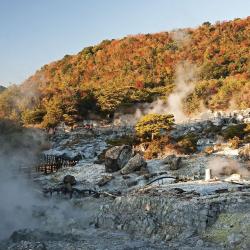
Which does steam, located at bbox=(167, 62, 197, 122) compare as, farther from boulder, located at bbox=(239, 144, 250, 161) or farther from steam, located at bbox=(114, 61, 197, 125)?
boulder, located at bbox=(239, 144, 250, 161)

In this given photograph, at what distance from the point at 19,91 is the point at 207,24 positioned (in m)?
42.9

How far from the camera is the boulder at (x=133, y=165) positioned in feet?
105

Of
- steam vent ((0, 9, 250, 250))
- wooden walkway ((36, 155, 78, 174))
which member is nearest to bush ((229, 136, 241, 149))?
steam vent ((0, 9, 250, 250))

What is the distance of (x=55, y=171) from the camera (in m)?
36.9

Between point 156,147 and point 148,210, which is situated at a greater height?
point 156,147

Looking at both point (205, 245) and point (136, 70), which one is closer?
point (205, 245)

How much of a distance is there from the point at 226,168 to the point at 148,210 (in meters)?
10.5

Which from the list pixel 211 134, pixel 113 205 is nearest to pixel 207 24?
pixel 211 134

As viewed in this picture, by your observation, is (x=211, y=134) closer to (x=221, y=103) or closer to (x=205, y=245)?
(x=221, y=103)

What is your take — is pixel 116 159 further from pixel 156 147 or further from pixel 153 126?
pixel 153 126

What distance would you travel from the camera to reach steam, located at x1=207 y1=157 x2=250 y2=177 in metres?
28.7

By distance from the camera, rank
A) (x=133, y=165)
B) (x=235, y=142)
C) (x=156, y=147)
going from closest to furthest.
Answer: (x=133, y=165)
(x=235, y=142)
(x=156, y=147)

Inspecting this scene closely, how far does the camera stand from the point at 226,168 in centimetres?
2933

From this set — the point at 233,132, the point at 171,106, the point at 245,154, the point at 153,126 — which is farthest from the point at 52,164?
the point at 171,106
